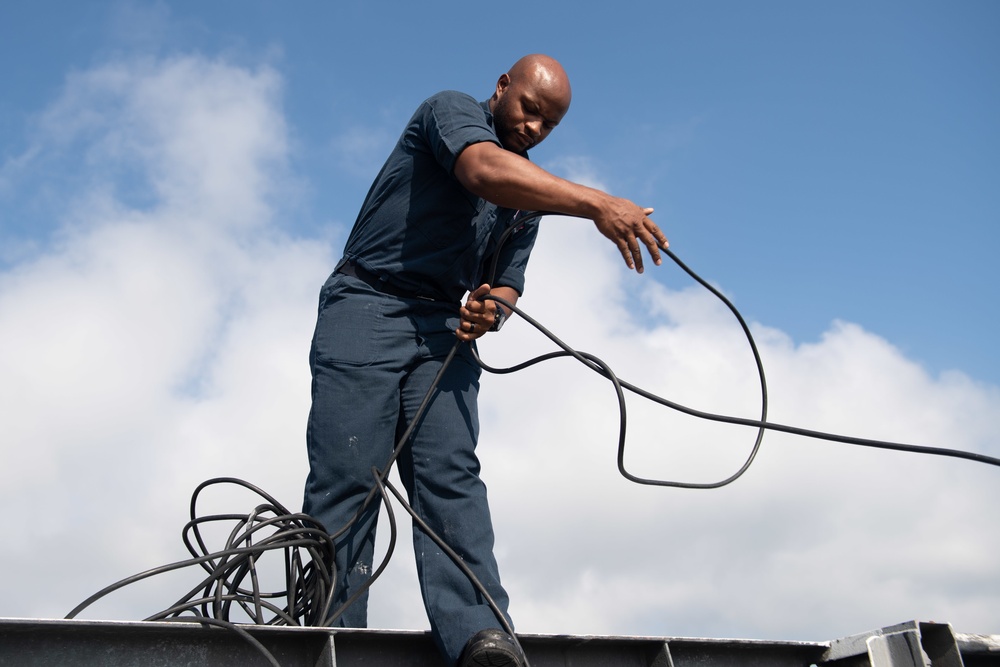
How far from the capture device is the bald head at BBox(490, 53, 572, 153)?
3.06 m

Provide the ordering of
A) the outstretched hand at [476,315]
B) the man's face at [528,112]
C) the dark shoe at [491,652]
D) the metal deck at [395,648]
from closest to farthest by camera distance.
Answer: the metal deck at [395,648], the dark shoe at [491,652], the outstretched hand at [476,315], the man's face at [528,112]

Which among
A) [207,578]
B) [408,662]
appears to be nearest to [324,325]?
[207,578]

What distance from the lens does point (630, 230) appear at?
94.1 inches

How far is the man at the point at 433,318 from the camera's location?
2.48 meters

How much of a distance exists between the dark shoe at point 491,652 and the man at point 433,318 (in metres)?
0.06

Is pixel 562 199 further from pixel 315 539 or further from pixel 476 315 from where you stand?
pixel 315 539

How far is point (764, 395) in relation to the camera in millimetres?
2904

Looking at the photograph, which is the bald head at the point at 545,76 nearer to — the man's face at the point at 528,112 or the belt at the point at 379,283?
the man's face at the point at 528,112

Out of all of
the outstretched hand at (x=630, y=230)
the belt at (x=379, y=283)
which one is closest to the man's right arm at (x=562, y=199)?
the outstretched hand at (x=630, y=230)

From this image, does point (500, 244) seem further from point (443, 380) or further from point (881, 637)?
point (881, 637)

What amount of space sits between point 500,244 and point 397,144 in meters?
0.49

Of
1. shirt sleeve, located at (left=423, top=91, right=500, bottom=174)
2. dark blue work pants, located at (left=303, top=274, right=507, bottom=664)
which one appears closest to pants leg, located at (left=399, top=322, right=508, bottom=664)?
dark blue work pants, located at (left=303, top=274, right=507, bottom=664)

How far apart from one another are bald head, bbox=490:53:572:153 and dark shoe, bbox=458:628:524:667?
1.64 m

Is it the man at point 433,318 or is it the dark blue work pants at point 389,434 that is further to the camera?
the dark blue work pants at point 389,434
